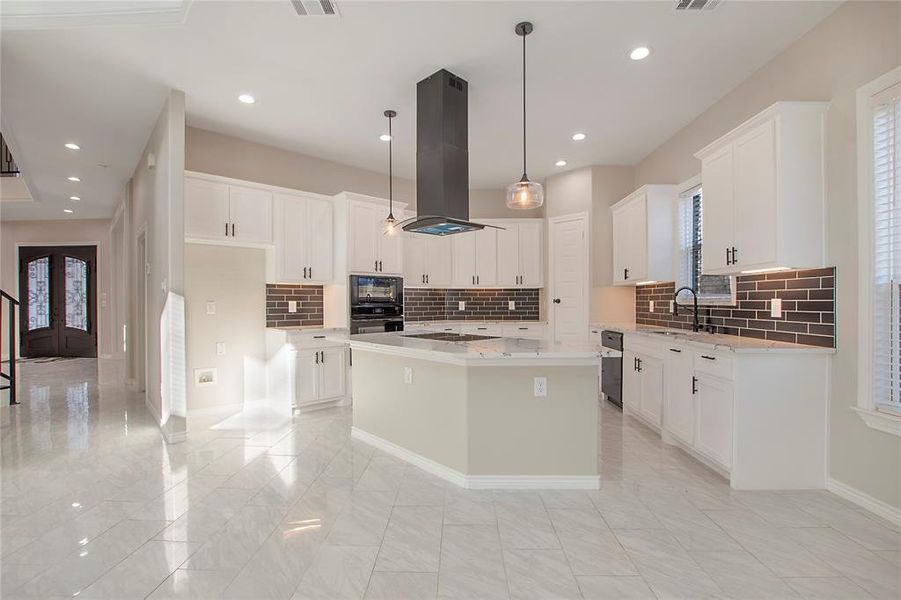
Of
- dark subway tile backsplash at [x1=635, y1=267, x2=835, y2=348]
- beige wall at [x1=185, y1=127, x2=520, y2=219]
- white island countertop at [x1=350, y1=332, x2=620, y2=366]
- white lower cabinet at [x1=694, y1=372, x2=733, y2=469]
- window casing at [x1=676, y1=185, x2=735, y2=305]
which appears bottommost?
white lower cabinet at [x1=694, y1=372, x2=733, y2=469]

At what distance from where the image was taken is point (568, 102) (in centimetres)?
411

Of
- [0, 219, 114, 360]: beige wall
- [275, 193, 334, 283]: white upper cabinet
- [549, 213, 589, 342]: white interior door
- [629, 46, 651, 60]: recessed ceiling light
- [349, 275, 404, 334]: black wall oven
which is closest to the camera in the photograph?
[629, 46, 651, 60]: recessed ceiling light

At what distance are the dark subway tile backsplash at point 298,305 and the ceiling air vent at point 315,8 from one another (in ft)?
10.5


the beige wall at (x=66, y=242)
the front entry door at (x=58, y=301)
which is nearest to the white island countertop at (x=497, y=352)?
the beige wall at (x=66, y=242)

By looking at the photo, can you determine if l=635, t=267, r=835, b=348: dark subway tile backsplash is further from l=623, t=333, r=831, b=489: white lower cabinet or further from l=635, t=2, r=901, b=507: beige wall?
l=623, t=333, r=831, b=489: white lower cabinet

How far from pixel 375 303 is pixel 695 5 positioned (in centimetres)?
424

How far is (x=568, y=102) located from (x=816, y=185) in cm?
209

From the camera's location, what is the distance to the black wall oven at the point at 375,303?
213 inches

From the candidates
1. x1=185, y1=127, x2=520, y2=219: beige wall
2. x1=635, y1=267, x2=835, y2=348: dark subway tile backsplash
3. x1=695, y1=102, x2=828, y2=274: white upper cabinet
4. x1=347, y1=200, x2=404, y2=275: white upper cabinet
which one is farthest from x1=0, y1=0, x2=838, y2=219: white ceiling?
x1=635, y1=267, x2=835, y2=348: dark subway tile backsplash

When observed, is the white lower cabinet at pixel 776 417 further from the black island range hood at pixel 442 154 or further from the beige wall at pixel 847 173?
the black island range hood at pixel 442 154

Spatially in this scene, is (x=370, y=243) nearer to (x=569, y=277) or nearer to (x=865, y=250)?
(x=569, y=277)

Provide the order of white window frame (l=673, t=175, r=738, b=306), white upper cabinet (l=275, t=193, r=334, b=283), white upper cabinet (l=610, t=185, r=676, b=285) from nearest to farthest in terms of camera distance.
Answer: white window frame (l=673, t=175, r=738, b=306) < white upper cabinet (l=610, t=185, r=676, b=285) < white upper cabinet (l=275, t=193, r=334, b=283)

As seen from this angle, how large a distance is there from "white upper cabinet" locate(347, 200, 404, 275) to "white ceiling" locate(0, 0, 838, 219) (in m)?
0.78

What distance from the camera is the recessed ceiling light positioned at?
3.23 meters
